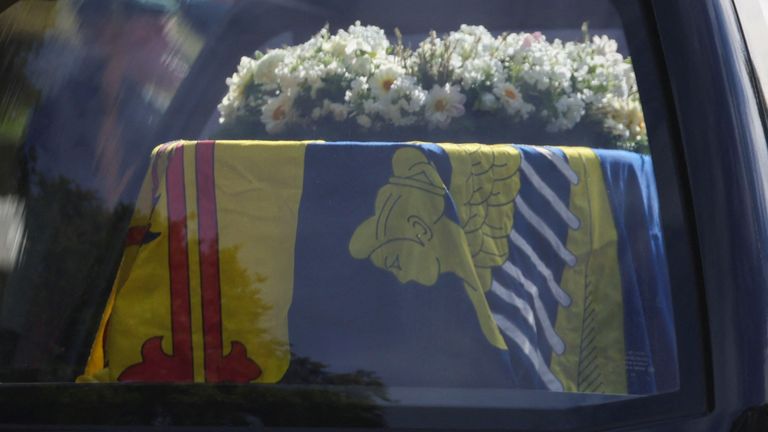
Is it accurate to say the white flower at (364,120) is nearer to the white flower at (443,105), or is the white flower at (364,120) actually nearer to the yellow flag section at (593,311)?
the white flower at (443,105)

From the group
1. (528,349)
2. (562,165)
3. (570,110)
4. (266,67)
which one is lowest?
(528,349)

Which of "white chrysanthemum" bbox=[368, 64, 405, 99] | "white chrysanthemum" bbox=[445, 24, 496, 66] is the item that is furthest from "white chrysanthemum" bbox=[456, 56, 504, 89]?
"white chrysanthemum" bbox=[368, 64, 405, 99]

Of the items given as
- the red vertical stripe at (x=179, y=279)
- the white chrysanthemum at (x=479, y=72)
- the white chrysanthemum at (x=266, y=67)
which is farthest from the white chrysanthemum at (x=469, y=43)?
the red vertical stripe at (x=179, y=279)

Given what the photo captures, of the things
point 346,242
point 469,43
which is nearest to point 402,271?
point 346,242

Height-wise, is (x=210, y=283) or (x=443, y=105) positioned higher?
(x=443, y=105)

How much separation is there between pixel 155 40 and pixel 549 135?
601mm

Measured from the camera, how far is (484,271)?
1.61 m

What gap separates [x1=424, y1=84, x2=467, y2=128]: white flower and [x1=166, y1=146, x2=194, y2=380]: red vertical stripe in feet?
1.27

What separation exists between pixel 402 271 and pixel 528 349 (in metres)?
0.19

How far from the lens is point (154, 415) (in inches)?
60.7

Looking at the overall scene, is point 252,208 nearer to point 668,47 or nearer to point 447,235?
point 447,235

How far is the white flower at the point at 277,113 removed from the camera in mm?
1943

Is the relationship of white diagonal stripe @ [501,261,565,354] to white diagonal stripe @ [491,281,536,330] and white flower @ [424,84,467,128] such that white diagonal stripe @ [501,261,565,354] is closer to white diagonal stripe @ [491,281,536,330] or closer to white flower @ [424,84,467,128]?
white diagonal stripe @ [491,281,536,330]

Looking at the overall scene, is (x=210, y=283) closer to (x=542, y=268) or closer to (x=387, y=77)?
(x=542, y=268)
